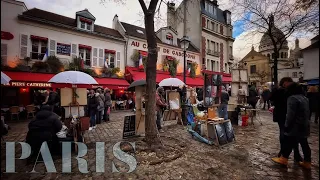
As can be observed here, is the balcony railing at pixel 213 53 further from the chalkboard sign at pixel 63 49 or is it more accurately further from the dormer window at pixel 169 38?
the chalkboard sign at pixel 63 49

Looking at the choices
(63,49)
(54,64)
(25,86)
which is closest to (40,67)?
(54,64)

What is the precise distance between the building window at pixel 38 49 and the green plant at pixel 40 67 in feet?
3.33

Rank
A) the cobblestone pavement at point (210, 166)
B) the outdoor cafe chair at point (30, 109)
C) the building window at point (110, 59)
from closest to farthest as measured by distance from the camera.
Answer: the cobblestone pavement at point (210, 166)
the outdoor cafe chair at point (30, 109)
the building window at point (110, 59)

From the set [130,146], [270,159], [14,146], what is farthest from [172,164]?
[14,146]

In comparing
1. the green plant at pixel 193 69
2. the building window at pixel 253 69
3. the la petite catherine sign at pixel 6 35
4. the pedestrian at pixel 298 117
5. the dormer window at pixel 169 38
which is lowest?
the pedestrian at pixel 298 117

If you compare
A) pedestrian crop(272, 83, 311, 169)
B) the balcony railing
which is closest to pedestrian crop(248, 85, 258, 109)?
pedestrian crop(272, 83, 311, 169)

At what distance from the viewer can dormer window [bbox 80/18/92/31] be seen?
17.3m

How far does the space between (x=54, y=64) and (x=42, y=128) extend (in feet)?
39.0

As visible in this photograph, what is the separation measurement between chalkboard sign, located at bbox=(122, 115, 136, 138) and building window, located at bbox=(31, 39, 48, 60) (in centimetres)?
1200

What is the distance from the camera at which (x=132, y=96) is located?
18422mm

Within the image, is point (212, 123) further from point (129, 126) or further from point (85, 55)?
point (85, 55)

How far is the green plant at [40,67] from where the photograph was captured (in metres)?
13.8

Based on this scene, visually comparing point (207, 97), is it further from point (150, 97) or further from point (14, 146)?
point (14, 146)

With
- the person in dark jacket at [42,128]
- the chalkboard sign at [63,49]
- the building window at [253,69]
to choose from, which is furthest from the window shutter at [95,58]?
the building window at [253,69]
